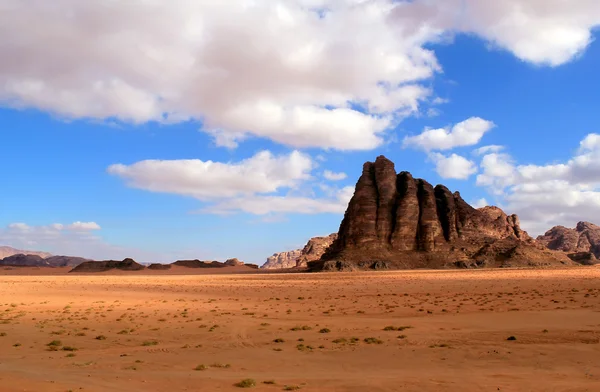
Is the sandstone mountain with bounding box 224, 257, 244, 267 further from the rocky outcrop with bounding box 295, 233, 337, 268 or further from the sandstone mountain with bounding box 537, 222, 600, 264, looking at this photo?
the sandstone mountain with bounding box 537, 222, 600, 264

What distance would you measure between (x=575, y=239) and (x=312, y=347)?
18363 centimetres

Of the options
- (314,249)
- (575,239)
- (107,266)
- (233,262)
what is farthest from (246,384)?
(575,239)

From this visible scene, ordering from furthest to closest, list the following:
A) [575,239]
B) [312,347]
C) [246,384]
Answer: [575,239], [312,347], [246,384]

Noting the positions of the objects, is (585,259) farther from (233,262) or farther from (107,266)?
(107,266)

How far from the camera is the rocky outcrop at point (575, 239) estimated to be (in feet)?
533

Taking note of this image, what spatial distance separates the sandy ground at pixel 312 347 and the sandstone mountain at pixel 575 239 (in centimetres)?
15579

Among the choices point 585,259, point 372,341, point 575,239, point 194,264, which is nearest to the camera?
point 372,341

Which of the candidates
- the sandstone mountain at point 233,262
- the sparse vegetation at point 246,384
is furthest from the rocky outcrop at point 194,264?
the sparse vegetation at point 246,384

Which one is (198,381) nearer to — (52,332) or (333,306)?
(52,332)

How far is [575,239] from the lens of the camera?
166 meters

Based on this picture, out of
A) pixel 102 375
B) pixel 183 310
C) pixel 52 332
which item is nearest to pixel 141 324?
pixel 52 332

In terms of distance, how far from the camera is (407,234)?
95625 millimetres

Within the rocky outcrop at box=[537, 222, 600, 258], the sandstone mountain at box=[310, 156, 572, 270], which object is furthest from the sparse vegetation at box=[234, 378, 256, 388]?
the rocky outcrop at box=[537, 222, 600, 258]

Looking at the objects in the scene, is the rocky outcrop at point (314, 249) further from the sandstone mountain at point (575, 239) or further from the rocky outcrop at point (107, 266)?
the sandstone mountain at point (575, 239)
